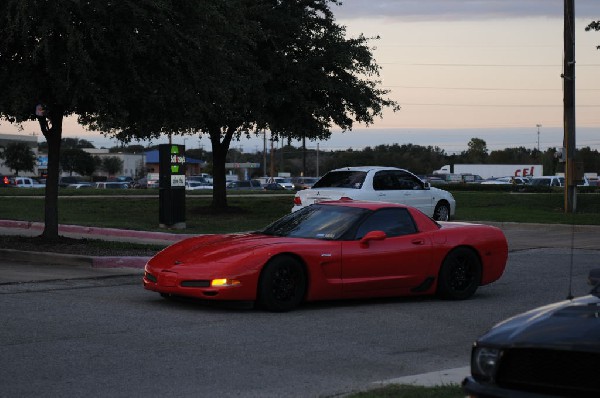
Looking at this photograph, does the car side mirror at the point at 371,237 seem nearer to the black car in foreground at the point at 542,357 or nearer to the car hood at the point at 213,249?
the car hood at the point at 213,249

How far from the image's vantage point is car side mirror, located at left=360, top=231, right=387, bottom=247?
11.3 m

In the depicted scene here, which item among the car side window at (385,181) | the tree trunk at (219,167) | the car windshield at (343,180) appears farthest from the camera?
the tree trunk at (219,167)

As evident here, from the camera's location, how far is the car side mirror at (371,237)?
11.3 meters

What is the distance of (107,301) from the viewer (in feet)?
38.0

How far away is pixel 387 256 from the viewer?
11.5 m

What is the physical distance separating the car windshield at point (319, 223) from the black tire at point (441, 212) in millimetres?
12512

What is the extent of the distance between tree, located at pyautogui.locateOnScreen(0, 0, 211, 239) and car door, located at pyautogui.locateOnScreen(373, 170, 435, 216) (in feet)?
22.1

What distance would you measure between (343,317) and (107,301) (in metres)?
3.02

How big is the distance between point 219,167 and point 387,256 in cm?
1968

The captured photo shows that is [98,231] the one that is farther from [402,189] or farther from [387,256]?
[387,256]

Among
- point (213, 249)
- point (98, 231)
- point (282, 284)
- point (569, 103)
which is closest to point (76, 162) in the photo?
point (569, 103)

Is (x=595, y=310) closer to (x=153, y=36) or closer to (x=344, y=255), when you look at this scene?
(x=344, y=255)

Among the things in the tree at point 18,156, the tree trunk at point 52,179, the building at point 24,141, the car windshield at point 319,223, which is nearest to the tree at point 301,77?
the tree trunk at point 52,179

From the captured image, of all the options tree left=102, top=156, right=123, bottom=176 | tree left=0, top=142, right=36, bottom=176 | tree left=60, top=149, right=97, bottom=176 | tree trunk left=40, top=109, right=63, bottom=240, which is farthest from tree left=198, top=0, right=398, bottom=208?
tree left=102, top=156, right=123, bottom=176
